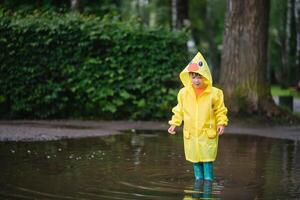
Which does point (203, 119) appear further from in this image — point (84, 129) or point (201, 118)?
point (84, 129)

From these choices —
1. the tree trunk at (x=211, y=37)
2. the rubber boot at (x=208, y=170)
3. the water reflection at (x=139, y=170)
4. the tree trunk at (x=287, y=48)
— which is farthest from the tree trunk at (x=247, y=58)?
the tree trunk at (x=211, y=37)

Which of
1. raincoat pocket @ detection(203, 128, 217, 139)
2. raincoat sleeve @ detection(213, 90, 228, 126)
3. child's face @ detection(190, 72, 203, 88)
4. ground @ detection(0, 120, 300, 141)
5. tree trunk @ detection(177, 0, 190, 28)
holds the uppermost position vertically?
tree trunk @ detection(177, 0, 190, 28)

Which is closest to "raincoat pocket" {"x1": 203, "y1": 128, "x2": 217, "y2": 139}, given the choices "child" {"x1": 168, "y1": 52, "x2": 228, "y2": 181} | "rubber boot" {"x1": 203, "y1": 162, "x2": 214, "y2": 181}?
"child" {"x1": 168, "y1": 52, "x2": 228, "y2": 181}

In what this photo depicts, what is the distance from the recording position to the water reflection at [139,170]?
344 inches

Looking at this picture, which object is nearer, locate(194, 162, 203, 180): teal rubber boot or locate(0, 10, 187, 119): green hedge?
locate(194, 162, 203, 180): teal rubber boot

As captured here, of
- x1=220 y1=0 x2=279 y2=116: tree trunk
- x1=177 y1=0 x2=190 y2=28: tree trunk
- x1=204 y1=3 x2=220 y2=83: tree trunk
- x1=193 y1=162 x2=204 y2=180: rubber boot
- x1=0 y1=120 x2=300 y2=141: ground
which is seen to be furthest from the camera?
x1=204 y1=3 x2=220 y2=83: tree trunk

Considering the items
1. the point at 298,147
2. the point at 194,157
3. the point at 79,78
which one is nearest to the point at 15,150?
the point at 194,157

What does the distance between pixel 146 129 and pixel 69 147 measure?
448 centimetres

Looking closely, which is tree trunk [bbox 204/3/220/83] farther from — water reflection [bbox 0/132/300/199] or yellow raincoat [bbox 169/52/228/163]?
yellow raincoat [bbox 169/52/228/163]

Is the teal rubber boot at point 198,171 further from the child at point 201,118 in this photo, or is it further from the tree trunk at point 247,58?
the tree trunk at point 247,58

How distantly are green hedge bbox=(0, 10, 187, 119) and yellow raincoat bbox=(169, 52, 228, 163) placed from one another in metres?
9.42

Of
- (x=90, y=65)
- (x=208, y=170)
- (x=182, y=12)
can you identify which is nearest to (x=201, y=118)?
(x=208, y=170)

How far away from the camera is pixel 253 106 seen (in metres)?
18.7

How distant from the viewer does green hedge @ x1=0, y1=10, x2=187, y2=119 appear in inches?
762
